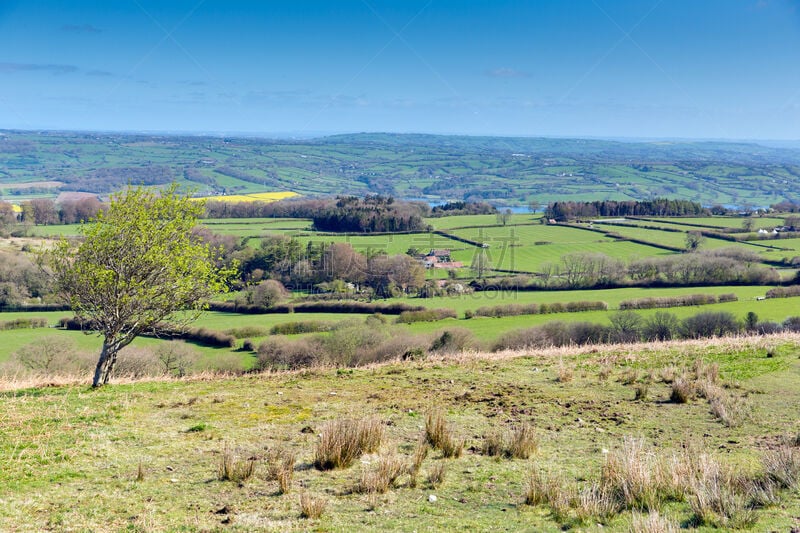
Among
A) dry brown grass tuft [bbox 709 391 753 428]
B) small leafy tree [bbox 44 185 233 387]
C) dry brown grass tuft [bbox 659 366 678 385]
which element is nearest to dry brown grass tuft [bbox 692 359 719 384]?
dry brown grass tuft [bbox 659 366 678 385]

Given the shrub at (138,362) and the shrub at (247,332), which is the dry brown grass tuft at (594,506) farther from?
the shrub at (247,332)

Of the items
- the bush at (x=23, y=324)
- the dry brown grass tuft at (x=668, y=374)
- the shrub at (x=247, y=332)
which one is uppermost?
the dry brown grass tuft at (x=668, y=374)

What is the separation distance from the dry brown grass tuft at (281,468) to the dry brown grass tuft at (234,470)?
29 centimetres

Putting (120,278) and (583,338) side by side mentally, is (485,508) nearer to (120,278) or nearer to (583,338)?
(120,278)

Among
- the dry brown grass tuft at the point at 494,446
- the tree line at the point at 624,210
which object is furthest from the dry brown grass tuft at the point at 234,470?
the tree line at the point at 624,210

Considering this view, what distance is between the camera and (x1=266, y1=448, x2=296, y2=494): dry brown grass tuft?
316 inches

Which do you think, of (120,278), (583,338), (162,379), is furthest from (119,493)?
(583,338)

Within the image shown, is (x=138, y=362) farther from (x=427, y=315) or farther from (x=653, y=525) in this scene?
(x=653, y=525)

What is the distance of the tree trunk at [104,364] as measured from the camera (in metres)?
15.7

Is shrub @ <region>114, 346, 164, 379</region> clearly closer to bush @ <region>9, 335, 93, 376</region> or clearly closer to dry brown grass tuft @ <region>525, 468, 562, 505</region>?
bush @ <region>9, 335, 93, 376</region>

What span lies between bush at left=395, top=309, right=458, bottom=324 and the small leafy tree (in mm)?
34266

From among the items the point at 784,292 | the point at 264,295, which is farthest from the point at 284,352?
the point at 784,292

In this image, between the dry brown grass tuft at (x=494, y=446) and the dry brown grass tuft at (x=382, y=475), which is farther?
the dry brown grass tuft at (x=494, y=446)

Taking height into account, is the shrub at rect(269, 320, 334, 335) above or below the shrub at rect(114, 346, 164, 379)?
below
